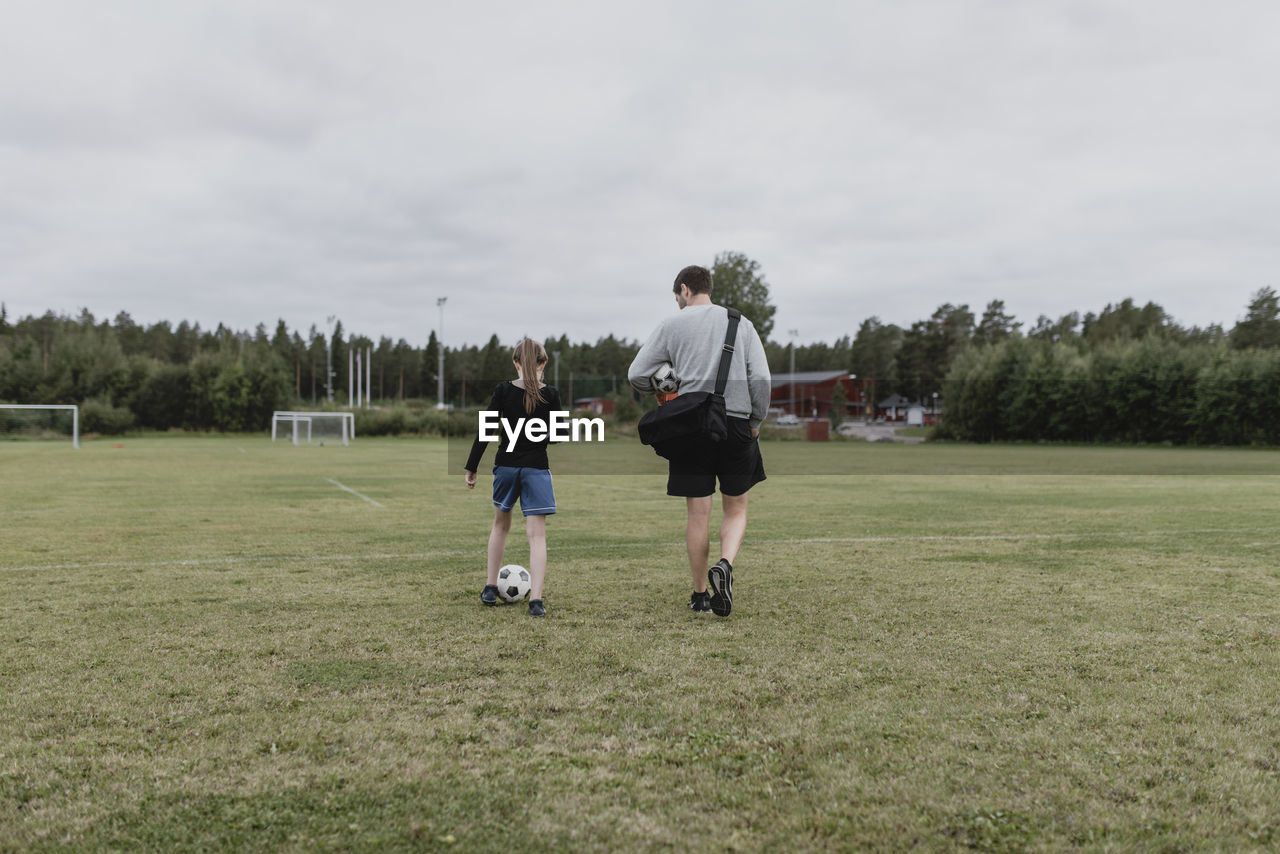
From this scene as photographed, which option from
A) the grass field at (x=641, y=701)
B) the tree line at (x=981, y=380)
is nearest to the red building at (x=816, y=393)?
the tree line at (x=981, y=380)

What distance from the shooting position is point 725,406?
4.92 metres

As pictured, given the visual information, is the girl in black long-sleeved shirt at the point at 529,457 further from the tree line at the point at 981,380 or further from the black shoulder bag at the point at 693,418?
the tree line at the point at 981,380

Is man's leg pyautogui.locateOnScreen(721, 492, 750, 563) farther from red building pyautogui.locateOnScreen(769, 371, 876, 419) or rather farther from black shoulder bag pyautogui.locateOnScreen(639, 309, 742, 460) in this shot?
red building pyautogui.locateOnScreen(769, 371, 876, 419)

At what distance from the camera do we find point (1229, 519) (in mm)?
10336

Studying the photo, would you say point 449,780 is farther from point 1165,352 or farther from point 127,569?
point 1165,352

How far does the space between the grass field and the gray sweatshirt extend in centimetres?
128

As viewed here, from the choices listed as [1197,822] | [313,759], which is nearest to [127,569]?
[313,759]

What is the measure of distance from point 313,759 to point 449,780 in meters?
0.52

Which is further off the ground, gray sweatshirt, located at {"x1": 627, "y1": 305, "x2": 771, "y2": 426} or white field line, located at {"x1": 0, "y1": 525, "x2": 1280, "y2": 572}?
gray sweatshirt, located at {"x1": 627, "y1": 305, "x2": 771, "y2": 426}

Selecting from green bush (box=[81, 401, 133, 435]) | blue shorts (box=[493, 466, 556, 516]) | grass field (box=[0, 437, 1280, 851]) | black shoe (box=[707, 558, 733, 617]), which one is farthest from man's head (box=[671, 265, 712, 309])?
green bush (box=[81, 401, 133, 435])

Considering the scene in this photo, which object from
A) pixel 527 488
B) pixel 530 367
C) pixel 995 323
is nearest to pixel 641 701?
pixel 527 488

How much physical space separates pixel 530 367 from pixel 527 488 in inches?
28.7

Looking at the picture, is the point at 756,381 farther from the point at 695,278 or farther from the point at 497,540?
the point at 497,540

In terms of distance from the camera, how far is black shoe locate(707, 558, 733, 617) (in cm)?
491
